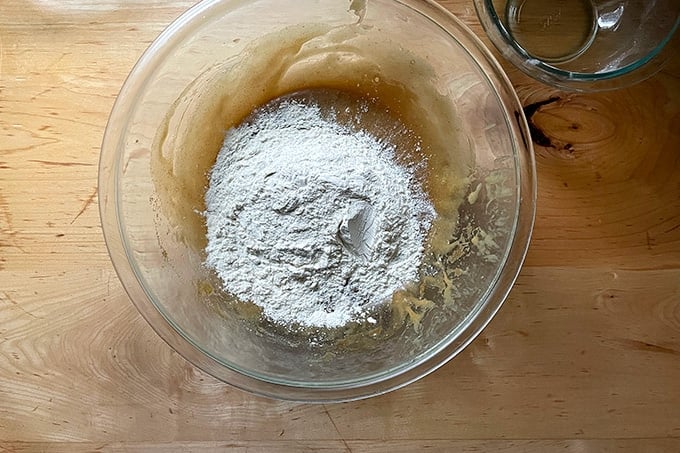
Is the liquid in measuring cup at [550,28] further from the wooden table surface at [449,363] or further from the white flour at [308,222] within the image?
the white flour at [308,222]

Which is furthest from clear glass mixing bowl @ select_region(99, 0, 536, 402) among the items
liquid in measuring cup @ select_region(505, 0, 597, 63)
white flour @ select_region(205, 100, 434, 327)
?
liquid in measuring cup @ select_region(505, 0, 597, 63)

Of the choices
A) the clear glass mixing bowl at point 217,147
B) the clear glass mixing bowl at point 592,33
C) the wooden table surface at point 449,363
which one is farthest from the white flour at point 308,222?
the clear glass mixing bowl at point 592,33

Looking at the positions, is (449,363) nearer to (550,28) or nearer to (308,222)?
(308,222)

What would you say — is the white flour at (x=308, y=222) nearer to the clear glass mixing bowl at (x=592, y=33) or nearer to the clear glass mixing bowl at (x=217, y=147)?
the clear glass mixing bowl at (x=217, y=147)

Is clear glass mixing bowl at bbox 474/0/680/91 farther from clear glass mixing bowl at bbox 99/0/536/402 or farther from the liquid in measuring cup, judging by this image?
clear glass mixing bowl at bbox 99/0/536/402

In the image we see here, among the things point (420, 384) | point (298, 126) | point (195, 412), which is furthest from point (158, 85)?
point (420, 384)

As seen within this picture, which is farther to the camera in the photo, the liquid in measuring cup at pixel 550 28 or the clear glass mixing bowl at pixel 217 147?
the liquid in measuring cup at pixel 550 28

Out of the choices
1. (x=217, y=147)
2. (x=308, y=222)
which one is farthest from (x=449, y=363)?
(x=217, y=147)

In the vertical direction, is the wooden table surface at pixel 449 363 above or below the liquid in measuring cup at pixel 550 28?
below
